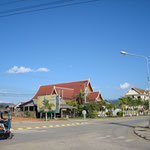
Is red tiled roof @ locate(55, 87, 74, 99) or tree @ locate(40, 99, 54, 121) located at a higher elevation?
red tiled roof @ locate(55, 87, 74, 99)

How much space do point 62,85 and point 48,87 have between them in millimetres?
3980

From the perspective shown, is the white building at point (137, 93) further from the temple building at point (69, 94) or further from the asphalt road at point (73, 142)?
the asphalt road at point (73, 142)

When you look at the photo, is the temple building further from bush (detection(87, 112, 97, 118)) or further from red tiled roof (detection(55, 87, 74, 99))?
bush (detection(87, 112, 97, 118))

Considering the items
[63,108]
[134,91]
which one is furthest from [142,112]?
[63,108]

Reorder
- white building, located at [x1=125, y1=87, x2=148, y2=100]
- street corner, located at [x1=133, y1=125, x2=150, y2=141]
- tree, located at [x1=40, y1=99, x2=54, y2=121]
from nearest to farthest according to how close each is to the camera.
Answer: street corner, located at [x1=133, y1=125, x2=150, y2=141] → tree, located at [x1=40, y1=99, x2=54, y2=121] → white building, located at [x1=125, y1=87, x2=148, y2=100]

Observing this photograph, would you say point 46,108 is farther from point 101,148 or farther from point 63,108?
point 101,148

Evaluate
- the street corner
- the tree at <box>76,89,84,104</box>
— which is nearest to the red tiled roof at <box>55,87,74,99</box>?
the tree at <box>76,89,84,104</box>

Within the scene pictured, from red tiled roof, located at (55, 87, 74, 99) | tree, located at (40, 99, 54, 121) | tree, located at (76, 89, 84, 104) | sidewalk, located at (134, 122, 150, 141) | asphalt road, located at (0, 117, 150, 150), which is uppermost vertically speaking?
red tiled roof, located at (55, 87, 74, 99)

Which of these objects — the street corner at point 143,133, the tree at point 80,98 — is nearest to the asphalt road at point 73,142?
the street corner at point 143,133

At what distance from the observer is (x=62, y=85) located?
60.1 metres

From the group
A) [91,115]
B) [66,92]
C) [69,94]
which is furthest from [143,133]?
[66,92]

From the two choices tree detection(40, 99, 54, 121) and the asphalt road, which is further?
tree detection(40, 99, 54, 121)

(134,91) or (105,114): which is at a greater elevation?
(134,91)

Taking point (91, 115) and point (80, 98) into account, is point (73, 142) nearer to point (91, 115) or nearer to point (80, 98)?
point (91, 115)
